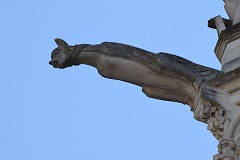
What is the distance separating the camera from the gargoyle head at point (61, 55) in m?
10.9

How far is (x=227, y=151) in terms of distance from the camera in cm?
915

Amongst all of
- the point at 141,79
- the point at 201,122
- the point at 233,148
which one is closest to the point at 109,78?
the point at 141,79

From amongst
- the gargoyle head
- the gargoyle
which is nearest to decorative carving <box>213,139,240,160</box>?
the gargoyle

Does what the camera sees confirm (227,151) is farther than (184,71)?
No

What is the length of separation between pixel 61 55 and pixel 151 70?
3.71 ft

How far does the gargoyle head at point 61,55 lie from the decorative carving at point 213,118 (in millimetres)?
1782

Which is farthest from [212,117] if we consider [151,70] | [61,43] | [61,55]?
[61,43]

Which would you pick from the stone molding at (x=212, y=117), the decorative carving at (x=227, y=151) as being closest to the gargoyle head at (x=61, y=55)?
the stone molding at (x=212, y=117)

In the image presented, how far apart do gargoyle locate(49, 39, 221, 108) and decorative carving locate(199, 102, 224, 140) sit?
0.95ft

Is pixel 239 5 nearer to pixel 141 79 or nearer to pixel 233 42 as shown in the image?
pixel 233 42

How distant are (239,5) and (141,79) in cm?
142

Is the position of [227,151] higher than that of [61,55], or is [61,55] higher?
[61,55]

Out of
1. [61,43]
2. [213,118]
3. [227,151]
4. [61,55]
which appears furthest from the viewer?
[61,43]

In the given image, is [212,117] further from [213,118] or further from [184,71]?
[184,71]
